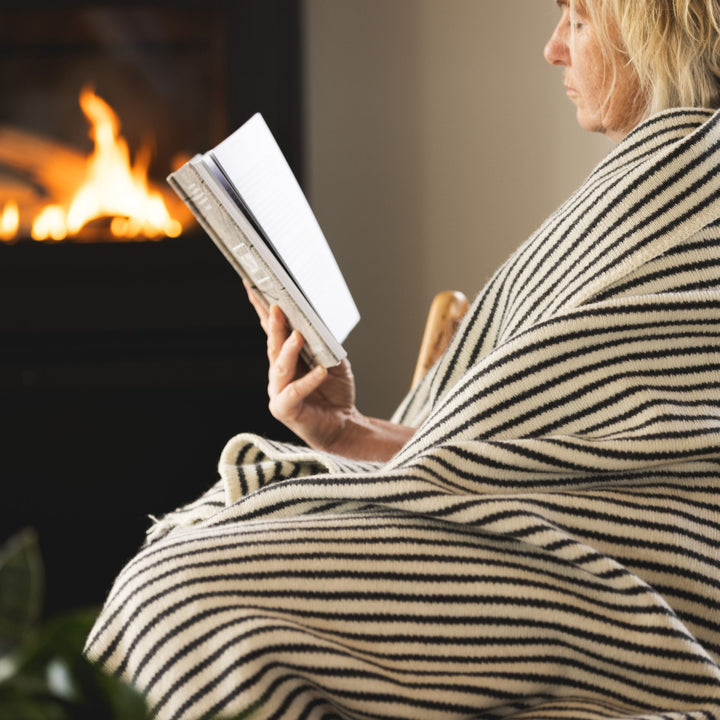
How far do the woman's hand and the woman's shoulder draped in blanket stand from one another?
0.27 meters

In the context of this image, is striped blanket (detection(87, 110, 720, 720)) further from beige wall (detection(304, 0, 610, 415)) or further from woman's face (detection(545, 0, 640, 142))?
beige wall (detection(304, 0, 610, 415))

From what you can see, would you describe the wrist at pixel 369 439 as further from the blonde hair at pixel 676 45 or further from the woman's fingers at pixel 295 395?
the blonde hair at pixel 676 45

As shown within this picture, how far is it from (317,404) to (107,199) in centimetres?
118

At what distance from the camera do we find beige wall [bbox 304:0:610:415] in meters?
2.22

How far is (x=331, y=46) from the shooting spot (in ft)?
7.29

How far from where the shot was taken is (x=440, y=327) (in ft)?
4.20

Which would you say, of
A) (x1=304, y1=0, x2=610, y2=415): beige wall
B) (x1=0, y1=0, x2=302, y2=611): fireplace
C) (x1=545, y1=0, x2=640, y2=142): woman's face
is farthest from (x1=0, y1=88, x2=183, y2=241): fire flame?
(x1=545, y1=0, x2=640, y2=142): woman's face

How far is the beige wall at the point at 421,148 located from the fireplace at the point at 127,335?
0.28 metres

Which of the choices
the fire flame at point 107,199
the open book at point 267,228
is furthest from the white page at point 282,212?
the fire flame at point 107,199

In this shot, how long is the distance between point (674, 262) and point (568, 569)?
0.24 meters

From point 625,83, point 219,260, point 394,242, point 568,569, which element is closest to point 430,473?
point 568,569

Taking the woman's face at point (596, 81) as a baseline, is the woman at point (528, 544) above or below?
below

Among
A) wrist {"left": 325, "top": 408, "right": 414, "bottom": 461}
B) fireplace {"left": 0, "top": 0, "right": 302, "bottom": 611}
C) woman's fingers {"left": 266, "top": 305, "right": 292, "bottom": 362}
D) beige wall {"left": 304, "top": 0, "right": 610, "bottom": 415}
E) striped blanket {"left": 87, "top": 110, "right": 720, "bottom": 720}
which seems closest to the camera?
striped blanket {"left": 87, "top": 110, "right": 720, "bottom": 720}

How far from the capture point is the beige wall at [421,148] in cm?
222
